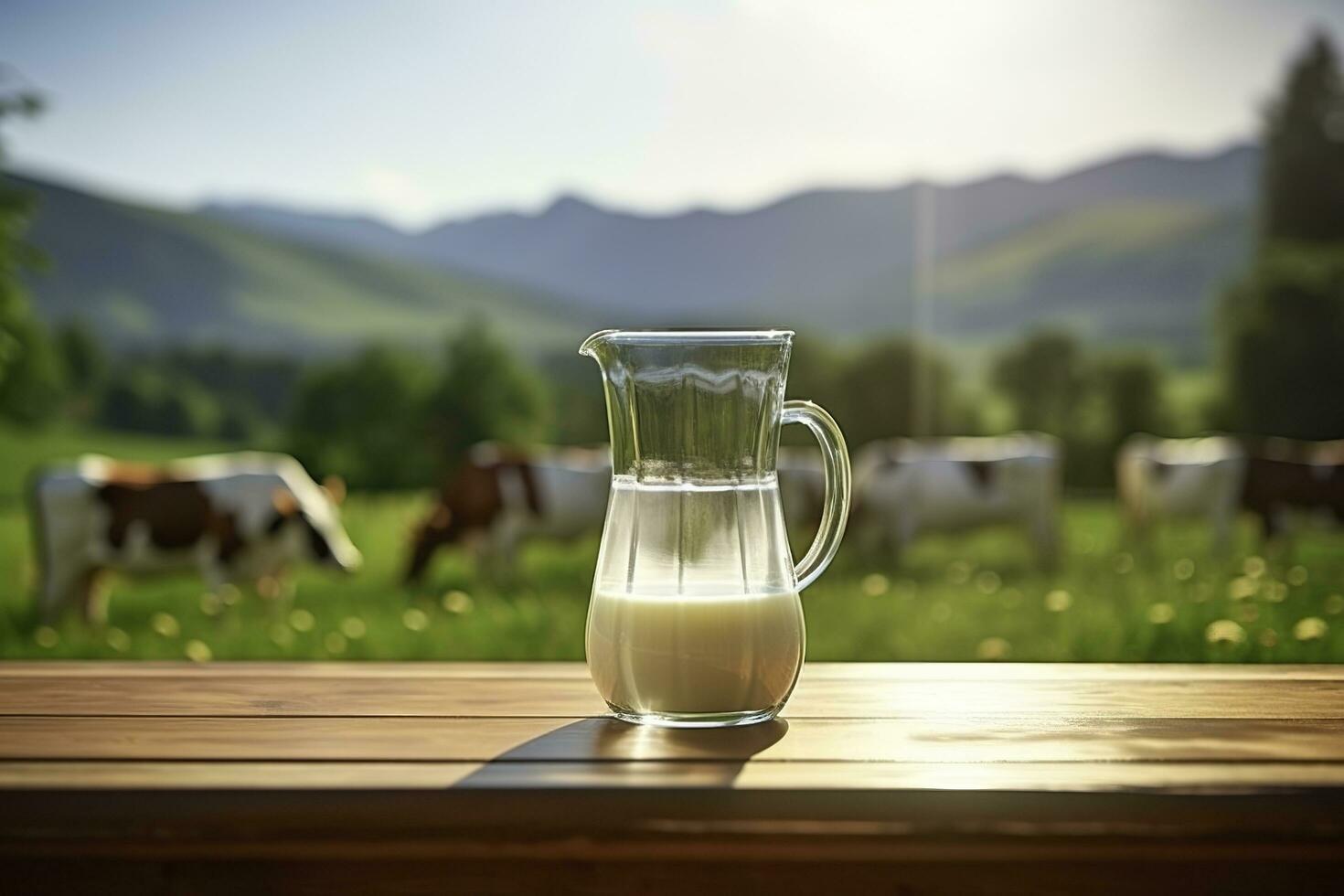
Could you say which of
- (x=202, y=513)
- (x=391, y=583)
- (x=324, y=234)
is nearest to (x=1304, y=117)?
(x=324, y=234)

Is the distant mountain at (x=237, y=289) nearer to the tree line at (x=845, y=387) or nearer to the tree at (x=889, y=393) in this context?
the tree line at (x=845, y=387)

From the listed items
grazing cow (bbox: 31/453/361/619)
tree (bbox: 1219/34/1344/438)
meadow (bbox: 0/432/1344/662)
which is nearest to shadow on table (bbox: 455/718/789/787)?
meadow (bbox: 0/432/1344/662)

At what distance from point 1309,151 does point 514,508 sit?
19.3 metres

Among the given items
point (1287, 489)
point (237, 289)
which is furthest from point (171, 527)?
point (237, 289)

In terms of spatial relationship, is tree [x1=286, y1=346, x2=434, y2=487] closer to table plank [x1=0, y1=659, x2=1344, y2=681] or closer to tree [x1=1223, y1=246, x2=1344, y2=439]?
tree [x1=1223, y1=246, x2=1344, y2=439]

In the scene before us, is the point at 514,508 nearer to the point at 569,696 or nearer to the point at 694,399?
the point at 569,696

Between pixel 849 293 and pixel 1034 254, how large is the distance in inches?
150

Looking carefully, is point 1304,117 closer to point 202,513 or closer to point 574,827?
point 202,513

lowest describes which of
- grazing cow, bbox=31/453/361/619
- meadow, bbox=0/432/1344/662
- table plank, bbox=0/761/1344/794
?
meadow, bbox=0/432/1344/662

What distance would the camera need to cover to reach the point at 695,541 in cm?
145

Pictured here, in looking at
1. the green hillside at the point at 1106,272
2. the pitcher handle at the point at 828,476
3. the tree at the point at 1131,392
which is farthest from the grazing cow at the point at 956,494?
the green hillside at the point at 1106,272

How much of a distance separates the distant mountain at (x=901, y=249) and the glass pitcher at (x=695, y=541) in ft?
66.5

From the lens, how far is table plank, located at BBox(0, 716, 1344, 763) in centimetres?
133

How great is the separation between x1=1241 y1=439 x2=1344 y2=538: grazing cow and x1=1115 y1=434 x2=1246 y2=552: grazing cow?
4.9 inches
